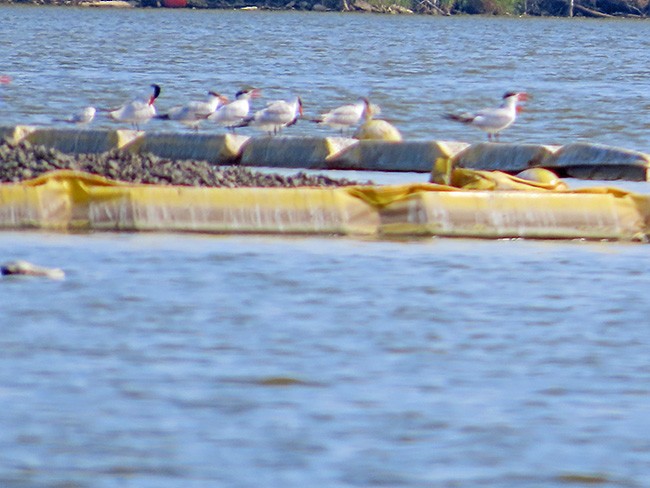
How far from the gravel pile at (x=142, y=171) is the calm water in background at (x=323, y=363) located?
1701mm

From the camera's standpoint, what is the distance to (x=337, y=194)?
12.3m

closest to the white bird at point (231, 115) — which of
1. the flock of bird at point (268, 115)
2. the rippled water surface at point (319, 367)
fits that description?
the flock of bird at point (268, 115)

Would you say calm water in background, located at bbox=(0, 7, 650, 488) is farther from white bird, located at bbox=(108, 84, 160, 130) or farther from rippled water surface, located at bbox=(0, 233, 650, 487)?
white bird, located at bbox=(108, 84, 160, 130)

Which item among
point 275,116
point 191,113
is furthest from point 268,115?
point 191,113

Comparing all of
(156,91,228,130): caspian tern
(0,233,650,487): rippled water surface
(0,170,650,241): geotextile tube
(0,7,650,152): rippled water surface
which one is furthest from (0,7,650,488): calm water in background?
(0,7,650,152): rippled water surface

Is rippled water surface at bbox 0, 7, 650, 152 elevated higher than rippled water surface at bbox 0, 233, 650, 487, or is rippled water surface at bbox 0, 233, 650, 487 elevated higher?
rippled water surface at bbox 0, 233, 650, 487

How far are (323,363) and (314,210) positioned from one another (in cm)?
408

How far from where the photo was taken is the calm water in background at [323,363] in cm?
666

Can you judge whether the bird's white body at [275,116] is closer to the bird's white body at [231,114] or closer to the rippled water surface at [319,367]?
the bird's white body at [231,114]

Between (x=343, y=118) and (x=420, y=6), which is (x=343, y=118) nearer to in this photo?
(x=343, y=118)

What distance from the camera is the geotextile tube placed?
12.1 meters

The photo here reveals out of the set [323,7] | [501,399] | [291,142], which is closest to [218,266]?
[501,399]

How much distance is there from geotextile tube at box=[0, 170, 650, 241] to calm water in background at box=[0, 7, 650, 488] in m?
0.18

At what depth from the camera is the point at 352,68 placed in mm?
50125
